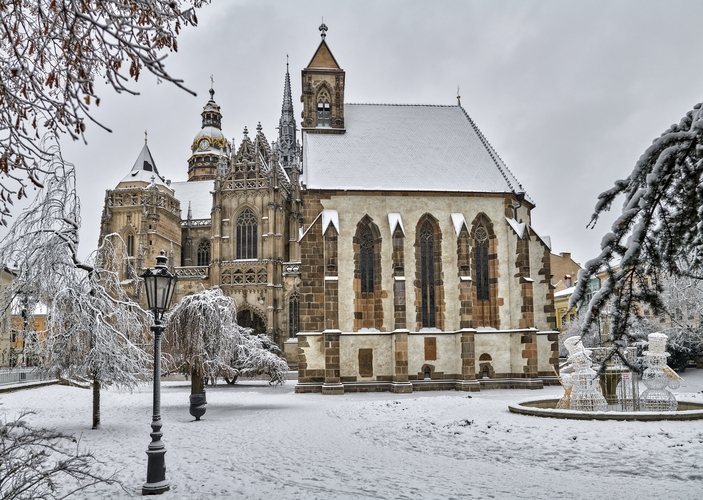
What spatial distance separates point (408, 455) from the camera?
10922mm

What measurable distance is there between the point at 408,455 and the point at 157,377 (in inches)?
181

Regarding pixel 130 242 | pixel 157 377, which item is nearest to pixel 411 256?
pixel 157 377

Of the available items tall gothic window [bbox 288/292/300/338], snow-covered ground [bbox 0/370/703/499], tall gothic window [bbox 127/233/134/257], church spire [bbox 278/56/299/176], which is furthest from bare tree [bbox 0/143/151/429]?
church spire [bbox 278/56/299/176]

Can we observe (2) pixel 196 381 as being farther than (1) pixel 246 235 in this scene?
No

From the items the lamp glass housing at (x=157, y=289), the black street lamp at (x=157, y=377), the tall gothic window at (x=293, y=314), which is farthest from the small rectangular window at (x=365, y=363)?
the tall gothic window at (x=293, y=314)

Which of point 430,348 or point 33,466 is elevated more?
point 430,348

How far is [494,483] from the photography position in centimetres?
859

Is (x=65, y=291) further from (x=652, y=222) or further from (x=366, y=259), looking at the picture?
(x=366, y=259)

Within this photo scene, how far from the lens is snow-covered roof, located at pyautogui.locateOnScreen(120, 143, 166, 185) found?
5009 cm

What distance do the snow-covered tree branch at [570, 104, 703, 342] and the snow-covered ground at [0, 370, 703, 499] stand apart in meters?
4.14

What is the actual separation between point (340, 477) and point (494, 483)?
7.34 ft

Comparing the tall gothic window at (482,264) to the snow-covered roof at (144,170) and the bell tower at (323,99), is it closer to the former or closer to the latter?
the bell tower at (323,99)

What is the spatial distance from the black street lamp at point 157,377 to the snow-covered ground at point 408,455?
0.73 feet

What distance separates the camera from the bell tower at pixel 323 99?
3072 centimetres
